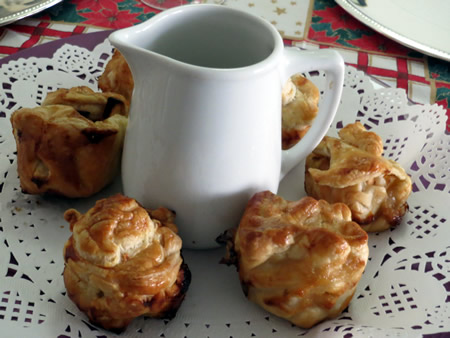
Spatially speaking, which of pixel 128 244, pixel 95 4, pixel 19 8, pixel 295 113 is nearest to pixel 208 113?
pixel 128 244

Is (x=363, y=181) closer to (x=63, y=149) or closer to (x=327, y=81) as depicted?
(x=327, y=81)

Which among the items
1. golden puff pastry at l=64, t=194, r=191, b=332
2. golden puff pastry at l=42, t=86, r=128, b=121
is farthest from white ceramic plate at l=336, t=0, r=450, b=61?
golden puff pastry at l=64, t=194, r=191, b=332

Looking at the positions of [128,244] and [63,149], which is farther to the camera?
[63,149]

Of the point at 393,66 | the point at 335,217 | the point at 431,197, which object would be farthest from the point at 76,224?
the point at 393,66

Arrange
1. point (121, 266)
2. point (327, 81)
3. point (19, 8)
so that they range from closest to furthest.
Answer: point (121, 266)
point (327, 81)
point (19, 8)

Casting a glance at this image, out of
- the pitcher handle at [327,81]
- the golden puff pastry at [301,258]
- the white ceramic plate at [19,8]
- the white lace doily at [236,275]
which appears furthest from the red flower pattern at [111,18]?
the golden puff pastry at [301,258]

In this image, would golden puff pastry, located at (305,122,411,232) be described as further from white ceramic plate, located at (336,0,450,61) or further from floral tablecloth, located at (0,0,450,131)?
white ceramic plate, located at (336,0,450,61)
